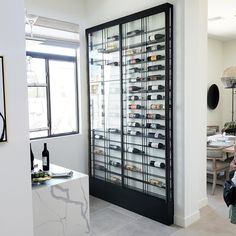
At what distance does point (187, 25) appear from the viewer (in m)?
2.99

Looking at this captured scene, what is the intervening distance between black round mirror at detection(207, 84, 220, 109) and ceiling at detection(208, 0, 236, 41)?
134 centimetres

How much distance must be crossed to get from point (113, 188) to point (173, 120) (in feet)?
4.57

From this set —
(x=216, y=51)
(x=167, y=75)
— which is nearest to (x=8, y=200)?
(x=167, y=75)

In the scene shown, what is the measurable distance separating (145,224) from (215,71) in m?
5.48

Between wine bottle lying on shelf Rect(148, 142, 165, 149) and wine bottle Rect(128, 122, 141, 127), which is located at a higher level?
wine bottle Rect(128, 122, 141, 127)

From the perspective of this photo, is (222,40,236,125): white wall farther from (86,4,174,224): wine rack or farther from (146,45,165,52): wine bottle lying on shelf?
(146,45,165,52): wine bottle lying on shelf

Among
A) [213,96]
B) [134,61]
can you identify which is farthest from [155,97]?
[213,96]

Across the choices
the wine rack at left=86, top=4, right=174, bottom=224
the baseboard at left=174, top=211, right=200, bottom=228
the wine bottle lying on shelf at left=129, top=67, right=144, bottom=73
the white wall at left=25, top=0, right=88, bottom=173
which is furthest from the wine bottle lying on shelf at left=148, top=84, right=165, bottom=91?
the baseboard at left=174, top=211, right=200, bottom=228

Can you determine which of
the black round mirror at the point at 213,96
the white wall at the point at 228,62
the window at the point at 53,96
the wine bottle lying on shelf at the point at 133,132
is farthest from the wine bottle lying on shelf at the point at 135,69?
the white wall at the point at 228,62

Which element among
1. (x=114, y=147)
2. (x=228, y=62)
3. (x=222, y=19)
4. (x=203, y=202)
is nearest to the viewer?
(x=203, y=202)

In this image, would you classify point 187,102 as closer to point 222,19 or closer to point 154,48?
point 154,48

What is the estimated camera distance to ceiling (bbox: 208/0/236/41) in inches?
178

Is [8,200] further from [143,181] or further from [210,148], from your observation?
[210,148]

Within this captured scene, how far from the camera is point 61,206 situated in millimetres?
2277
